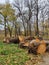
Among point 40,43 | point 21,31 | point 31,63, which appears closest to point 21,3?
point 21,31

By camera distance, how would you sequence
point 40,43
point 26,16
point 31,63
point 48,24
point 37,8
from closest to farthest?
point 31,63 < point 40,43 < point 37,8 < point 26,16 < point 48,24

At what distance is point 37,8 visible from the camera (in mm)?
38281

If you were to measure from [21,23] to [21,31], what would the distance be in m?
3.58

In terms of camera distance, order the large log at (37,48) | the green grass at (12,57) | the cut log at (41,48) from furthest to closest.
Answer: the cut log at (41,48) → the large log at (37,48) → the green grass at (12,57)

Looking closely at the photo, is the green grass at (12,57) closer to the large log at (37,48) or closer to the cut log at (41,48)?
the large log at (37,48)

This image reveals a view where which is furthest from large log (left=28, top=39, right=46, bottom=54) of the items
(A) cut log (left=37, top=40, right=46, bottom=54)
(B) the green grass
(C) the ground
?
(C) the ground

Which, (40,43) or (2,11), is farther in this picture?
(2,11)

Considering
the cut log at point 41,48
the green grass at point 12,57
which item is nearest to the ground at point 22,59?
the green grass at point 12,57

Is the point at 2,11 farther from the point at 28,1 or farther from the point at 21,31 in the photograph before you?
the point at 21,31

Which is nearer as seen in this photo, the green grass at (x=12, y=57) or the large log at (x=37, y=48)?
the green grass at (x=12, y=57)

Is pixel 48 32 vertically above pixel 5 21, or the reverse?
pixel 5 21

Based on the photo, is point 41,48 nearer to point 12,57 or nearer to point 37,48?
point 37,48

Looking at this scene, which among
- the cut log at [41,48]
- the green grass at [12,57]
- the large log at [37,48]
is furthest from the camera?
the cut log at [41,48]

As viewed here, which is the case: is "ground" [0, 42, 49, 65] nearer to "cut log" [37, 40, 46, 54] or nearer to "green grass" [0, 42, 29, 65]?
"green grass" [0, 42, 29, 65]
